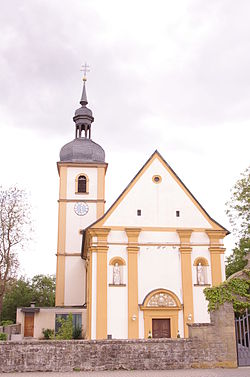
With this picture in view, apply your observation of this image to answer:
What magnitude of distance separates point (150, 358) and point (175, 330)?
11.2m

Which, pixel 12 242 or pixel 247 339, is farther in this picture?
pixel 12 242

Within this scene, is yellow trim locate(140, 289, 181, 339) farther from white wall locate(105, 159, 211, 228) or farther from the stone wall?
the stone wall

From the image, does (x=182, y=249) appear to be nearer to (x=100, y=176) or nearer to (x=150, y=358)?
(x=150, y=358)

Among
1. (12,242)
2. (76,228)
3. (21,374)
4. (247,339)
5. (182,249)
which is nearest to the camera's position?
(21,374)

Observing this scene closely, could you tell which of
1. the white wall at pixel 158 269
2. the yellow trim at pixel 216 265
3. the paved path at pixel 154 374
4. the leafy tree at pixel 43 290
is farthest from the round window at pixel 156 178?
the leafy tree at pixel 43 290

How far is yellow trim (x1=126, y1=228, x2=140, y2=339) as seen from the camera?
27.3m

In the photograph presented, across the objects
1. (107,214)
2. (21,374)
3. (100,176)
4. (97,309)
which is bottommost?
(21,374)

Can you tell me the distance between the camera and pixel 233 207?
3719cm

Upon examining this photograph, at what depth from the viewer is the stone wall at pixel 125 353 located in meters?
16.6

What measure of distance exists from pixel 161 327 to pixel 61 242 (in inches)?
630

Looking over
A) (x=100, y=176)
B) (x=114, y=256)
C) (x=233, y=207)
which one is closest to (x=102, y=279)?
(x=114, y=256)

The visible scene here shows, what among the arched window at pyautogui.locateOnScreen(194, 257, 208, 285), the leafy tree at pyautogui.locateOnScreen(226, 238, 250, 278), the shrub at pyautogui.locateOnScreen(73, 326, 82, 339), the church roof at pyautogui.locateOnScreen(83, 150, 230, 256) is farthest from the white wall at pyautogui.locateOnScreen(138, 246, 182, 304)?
the leafy tree at pyautogui.locateOnScreen(226, 238, 250, 278)

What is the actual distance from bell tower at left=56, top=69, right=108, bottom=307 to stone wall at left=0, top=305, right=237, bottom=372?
76.9 ft

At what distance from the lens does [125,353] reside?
16.9m
